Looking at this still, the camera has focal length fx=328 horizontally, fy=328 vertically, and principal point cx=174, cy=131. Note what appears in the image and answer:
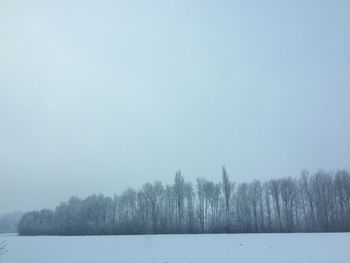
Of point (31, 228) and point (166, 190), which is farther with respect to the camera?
point (31, 228)

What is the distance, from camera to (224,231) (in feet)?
165

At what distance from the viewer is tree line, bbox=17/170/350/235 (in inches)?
1999

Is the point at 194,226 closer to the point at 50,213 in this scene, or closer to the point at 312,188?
the point at 312,188

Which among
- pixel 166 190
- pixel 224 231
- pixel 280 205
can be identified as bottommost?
pixel 224 231

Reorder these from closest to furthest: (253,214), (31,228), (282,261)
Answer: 1. (282,261)
2. (253,214)
3. (31,228)

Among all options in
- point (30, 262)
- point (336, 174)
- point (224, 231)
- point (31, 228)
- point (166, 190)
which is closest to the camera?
point (30, 262)

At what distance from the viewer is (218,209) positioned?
59.3 m

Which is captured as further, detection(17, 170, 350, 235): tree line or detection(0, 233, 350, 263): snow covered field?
detection(17, 170, 350, 235): tree line

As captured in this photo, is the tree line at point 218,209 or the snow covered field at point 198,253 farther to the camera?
the tree line at point 218,209

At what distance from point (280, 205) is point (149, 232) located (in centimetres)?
2272

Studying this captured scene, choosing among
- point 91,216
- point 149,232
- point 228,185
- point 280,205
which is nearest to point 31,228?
point 91,216

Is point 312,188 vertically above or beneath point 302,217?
above

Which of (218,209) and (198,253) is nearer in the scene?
(198,253)

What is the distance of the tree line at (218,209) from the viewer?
50.8 meters
